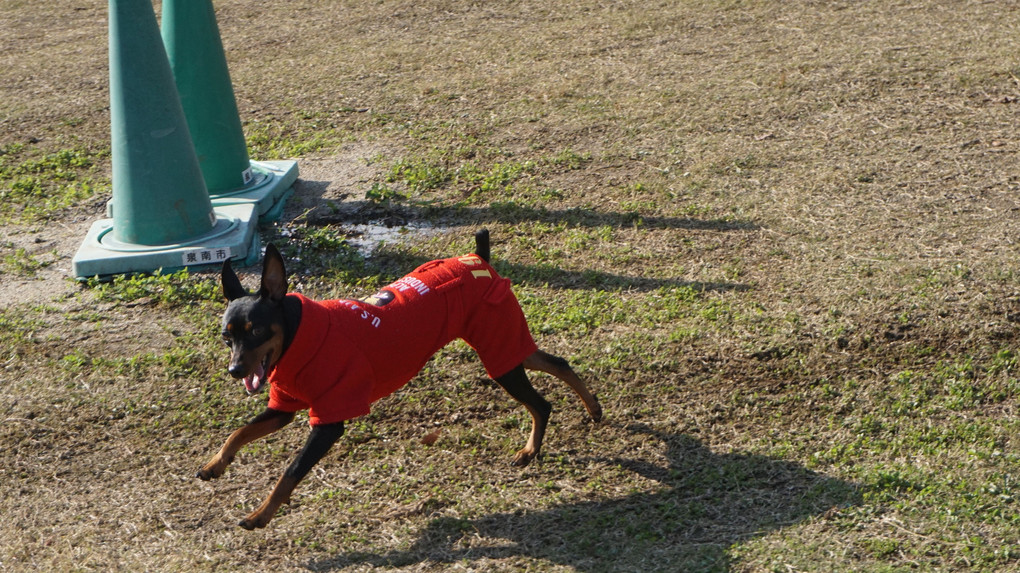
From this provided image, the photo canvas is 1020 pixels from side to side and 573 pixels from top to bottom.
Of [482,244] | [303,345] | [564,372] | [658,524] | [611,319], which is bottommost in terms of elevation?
[658,524]

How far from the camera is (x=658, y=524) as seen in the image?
3.96 m

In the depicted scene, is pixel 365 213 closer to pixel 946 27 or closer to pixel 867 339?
pixel 867 339

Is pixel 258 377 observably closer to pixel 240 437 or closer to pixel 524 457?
pixel 240 437

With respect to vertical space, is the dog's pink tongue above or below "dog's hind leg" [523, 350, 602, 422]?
above

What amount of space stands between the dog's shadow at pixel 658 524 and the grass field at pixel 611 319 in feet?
0.05

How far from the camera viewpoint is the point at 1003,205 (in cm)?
641

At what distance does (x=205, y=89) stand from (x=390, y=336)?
13.5ft

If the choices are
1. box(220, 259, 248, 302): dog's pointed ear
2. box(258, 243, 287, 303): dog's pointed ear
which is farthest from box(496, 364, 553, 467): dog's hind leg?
box(220, 259, 248, 302): dog's pointed ear

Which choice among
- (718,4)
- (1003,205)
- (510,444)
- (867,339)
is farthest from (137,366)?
(718,4)

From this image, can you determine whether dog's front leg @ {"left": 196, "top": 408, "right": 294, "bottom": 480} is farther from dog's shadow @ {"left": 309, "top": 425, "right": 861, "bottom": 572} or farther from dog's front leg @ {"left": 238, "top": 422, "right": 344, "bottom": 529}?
dog's shadow @ {"left": 309, "top": 425, "right": 861, "bottom": 572}

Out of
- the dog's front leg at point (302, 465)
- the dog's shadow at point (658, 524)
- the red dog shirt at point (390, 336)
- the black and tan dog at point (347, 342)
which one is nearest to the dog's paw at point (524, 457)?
the black and tan dog at point (347, 342)

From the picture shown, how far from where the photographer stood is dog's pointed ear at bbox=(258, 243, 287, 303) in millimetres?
3631

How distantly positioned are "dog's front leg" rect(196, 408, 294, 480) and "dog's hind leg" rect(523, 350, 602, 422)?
→ 3.47 feet

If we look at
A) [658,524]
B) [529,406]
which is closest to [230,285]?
[529,406]
